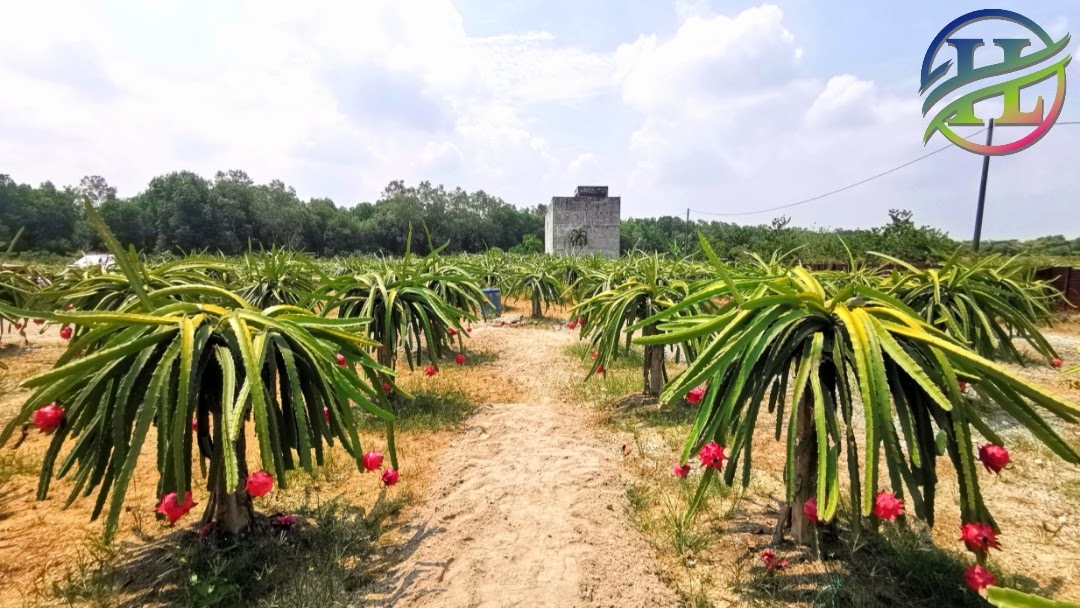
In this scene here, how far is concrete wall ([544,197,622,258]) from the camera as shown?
36.8 m

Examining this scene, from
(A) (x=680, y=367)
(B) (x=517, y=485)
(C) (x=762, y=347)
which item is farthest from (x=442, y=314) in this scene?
(A) (x=680, y=367)

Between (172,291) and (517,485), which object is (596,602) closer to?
(517,485)

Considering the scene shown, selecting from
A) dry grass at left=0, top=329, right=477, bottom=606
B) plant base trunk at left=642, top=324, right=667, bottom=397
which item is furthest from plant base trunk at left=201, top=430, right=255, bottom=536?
plant base trunk at left=642, top=324, right=667, bottom=397

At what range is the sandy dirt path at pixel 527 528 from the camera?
2422mm

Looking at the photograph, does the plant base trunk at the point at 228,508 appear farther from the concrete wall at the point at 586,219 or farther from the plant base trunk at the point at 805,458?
the concrete wall at the point at 586,219

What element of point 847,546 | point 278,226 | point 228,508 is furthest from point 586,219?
point 228,508

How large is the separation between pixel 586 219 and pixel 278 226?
27.2 metres

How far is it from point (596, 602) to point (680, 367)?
5.29 metres

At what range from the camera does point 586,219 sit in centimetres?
3672

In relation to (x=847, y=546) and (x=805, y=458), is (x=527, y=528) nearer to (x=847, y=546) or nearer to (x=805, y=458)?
(x=805, y=458)

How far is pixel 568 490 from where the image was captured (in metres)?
3.50

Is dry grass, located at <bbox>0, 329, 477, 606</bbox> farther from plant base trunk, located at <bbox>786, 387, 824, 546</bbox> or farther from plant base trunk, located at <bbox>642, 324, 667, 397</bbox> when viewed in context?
plant base trunk, located at <bbox>642, 324, 667, 397</bbox>

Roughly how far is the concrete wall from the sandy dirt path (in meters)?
32.5

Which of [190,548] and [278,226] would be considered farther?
[278,226]
